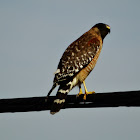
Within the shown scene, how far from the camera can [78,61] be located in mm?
7520

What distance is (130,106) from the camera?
4.08 m

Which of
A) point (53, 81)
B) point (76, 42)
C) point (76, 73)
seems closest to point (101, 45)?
point (76, 42)

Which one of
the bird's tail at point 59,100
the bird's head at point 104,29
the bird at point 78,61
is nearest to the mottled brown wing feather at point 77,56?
the bird at point 78,61

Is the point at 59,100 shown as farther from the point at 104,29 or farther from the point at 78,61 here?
the point at 104,29

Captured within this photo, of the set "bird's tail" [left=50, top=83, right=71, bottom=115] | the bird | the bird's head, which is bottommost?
"bird's tail" [left=50, top=83, right=71, bottom=115]

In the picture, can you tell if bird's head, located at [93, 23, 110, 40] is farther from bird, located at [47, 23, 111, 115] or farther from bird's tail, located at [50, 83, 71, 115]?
bird's tail, located at [50, 83, 71, 115]

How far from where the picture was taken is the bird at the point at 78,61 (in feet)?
21.2

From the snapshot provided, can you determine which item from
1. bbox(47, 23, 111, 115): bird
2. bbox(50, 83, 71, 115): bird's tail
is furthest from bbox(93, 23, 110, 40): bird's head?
bbox(50, 83, 71, 115): bird's tail

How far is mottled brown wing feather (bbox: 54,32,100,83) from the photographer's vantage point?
688cm

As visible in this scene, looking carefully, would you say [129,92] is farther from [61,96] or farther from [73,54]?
[73,54]

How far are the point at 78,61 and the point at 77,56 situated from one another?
0.61 feet

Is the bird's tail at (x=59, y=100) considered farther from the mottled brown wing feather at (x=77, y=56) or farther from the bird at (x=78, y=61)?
the mottled brown wing feather at (x=77, y=56)

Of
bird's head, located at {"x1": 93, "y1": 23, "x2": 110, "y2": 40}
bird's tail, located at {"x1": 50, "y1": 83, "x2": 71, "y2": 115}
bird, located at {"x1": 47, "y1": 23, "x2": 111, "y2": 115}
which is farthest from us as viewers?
bird's head, located at {"x1": 93, "y1": 23, "x2": 110, "y2": 40}

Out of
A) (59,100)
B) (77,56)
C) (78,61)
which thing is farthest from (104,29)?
(59,100)
